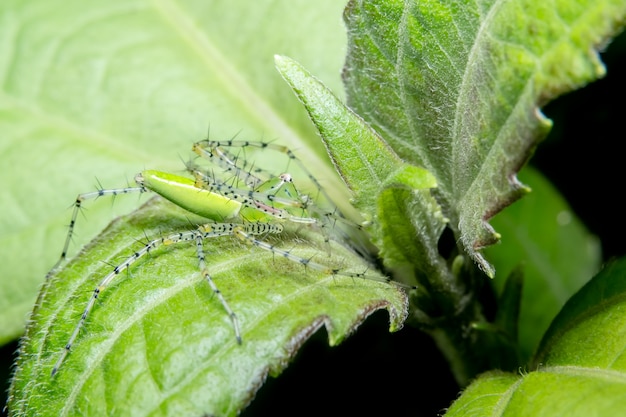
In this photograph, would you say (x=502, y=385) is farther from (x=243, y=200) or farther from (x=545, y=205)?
(x=545, y=205)

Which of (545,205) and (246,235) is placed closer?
(246,235)

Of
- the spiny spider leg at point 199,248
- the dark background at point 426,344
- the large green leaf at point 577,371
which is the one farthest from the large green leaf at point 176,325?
the dark background at point 426,344

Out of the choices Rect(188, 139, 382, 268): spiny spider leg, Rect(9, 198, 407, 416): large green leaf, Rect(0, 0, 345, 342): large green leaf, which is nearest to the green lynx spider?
Rect(188, 139, 382, 268): spiny spider leg

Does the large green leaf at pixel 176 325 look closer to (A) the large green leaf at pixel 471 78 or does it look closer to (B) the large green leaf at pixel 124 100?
(A) the large green leaf at pixel 471 78

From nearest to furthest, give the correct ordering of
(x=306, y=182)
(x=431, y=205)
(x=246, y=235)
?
(x=431, y=205) → (x=246, y=235) → (x=306, y=182)

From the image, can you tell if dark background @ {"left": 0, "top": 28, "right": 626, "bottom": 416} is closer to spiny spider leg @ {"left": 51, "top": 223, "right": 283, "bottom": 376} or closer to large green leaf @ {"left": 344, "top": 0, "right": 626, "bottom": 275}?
spiny spider leg @ {"left": 51, "top": 223, "right": 283, "bottom": 376}

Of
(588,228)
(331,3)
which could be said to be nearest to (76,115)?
(331,3)
